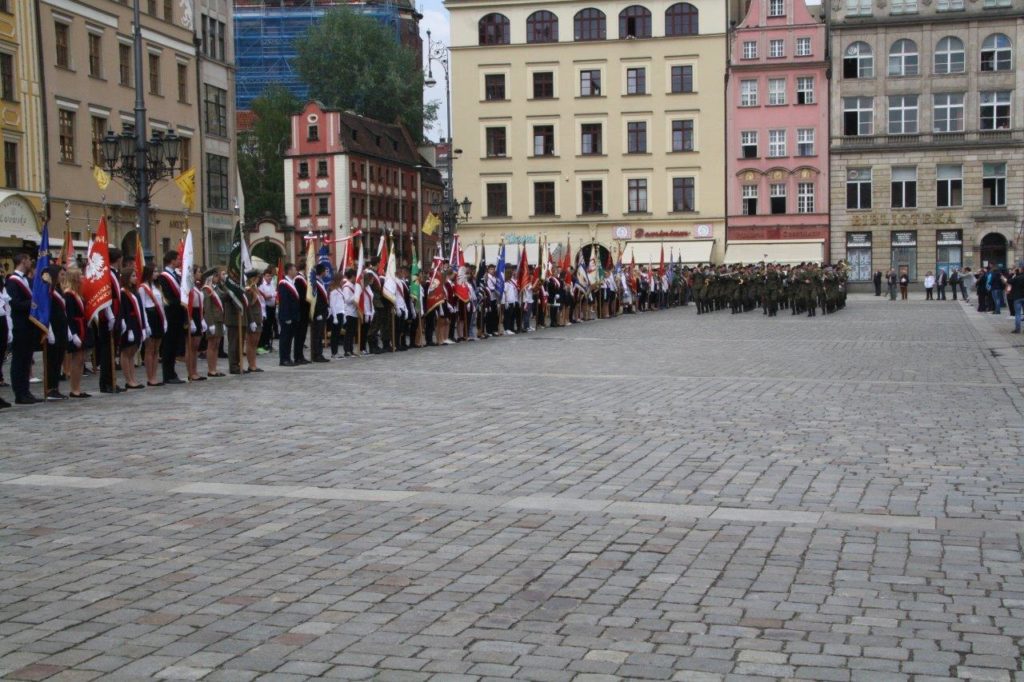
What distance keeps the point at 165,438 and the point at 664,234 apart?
2607 inches

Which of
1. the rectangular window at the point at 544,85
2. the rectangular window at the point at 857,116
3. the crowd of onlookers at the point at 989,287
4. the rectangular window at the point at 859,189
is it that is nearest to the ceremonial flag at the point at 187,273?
the crowd of onlookers at the point at 989,287

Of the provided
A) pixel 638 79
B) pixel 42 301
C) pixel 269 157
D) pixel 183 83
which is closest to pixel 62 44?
pixel 183 83

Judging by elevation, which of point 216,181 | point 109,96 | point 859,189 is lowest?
point 216,181

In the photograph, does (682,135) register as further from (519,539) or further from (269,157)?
(519,539)

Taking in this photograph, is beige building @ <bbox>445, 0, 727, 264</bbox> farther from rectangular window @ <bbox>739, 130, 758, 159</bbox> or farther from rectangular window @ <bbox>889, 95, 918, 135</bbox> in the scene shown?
rectangular window @ <bbox>889, 95, 918, 135</bbox>

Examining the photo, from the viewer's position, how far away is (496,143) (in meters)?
79.2

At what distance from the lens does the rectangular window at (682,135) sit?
76750mm

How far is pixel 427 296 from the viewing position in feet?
95.3

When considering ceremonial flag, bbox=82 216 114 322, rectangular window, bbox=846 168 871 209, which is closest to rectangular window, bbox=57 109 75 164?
ceremonial flag, bbox=82 216 114 322

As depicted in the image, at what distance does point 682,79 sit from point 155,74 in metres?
36.0

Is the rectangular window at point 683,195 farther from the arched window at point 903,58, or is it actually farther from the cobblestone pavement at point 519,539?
the cobblestone pavement at point 519,539

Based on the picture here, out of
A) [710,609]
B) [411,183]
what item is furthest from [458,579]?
[411,183]

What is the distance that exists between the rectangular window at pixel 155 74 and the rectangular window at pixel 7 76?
9064 mm

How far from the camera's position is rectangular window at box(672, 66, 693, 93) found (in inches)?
3024
